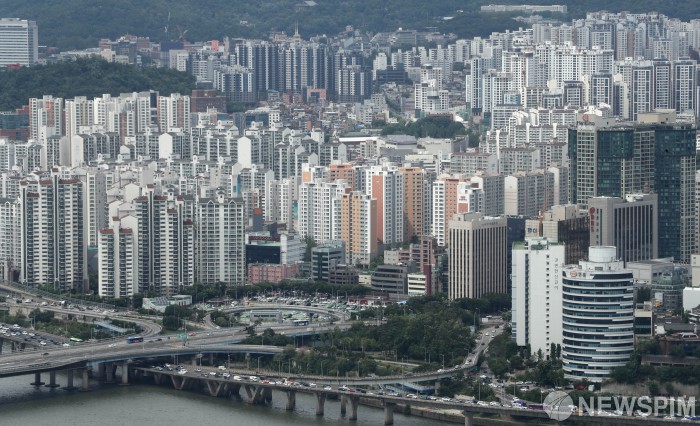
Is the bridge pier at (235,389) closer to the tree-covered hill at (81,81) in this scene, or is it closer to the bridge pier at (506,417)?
the bridge pier at (506,417)

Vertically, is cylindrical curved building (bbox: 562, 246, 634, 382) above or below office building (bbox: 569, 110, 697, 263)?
below

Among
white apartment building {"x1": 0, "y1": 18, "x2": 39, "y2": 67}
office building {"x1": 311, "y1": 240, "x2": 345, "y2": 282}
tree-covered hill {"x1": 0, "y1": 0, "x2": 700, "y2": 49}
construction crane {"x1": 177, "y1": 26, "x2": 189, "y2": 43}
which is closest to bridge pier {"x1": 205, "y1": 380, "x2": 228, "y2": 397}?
office building {"x1": 311, "y1": 240, "x2": 345, "y2": 282}

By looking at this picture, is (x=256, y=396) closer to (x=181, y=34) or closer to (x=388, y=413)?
(x=388, y=413)

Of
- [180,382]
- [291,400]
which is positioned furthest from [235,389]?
[291,400]

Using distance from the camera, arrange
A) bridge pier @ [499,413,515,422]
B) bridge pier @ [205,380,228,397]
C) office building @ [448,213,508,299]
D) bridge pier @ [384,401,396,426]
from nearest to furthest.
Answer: bridge pier @ [499,413,515,422] → bridge pier @ [384,401,396,426] → bridge pier @ [205,380,228,397] → office building @ [448,213,508,299]

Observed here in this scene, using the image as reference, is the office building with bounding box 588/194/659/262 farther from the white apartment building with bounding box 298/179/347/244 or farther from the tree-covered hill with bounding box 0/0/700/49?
the tree-covered hill with bounding box 0/0/700/49

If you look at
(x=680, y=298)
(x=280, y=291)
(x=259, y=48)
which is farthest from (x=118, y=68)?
(x=680, y=298)

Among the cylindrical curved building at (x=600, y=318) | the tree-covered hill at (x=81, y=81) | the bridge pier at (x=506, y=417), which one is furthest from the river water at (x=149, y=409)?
the tree-covered hill at (x=81, y=81)
